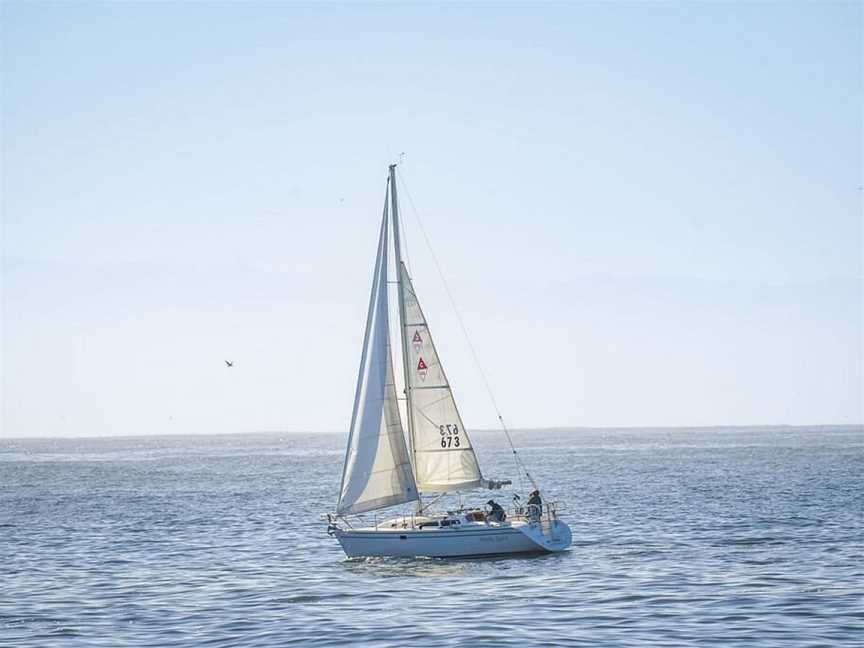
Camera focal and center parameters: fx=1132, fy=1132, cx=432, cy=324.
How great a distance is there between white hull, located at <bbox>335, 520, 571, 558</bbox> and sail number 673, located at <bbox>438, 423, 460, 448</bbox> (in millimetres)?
3426

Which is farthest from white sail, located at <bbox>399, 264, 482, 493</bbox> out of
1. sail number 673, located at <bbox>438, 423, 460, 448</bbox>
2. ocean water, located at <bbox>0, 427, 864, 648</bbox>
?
ocean water, located at <bbox>0, 427, 864, 648</bbox>

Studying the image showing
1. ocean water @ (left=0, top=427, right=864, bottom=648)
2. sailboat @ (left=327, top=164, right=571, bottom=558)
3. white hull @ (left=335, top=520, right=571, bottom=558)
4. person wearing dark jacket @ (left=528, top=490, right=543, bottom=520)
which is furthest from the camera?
person wearing dark jacket @ (left=528, top=490, right=543, bottom=520)

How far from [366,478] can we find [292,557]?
6.27 m

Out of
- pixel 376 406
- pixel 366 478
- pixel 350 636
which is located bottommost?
pixel 350 636

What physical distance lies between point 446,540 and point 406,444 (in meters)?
4.34

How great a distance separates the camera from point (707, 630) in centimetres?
3073

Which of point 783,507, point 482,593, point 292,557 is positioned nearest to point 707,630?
point 482,593

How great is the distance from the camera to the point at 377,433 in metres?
45.1

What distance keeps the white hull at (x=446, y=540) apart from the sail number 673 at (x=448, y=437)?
3.43m

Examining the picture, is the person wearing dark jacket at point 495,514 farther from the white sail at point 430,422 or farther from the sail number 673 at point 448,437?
the sail number 673 at point 448,437

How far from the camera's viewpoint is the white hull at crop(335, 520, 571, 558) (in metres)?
43.4

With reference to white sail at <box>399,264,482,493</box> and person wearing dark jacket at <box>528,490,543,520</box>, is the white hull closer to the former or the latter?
person wearing dark jacket at <box>528,490,543,520</box>

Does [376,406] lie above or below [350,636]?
above

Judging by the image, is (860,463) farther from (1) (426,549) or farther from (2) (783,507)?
(1) (426,549)
